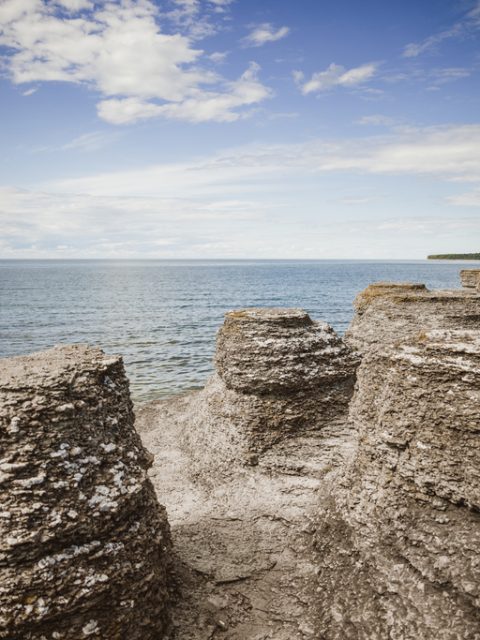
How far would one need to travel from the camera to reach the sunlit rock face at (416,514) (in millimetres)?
6707

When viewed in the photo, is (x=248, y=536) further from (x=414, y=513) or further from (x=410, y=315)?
(x=410, y=315)

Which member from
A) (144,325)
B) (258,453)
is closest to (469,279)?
(258,453)

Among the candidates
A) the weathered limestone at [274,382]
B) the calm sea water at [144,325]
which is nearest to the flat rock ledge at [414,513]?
the weathered limestone at [274,382]

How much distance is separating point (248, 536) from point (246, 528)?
29 centimetres

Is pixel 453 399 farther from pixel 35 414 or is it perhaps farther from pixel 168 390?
pixel 168 390

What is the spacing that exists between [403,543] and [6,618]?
539cm

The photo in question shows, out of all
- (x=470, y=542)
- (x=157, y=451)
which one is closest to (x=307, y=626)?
(x=470, y=542)

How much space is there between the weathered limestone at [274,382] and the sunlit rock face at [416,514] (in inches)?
183

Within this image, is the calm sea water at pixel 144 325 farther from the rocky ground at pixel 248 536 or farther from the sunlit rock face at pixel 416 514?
the sunlit rock face at pixel 416 514

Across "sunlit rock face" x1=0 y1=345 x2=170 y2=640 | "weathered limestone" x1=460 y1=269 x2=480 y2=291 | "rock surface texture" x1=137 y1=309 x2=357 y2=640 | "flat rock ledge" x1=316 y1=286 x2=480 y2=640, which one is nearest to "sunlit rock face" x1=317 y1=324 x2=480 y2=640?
"flat rock ledge" x1=316 y1=286 x2=480 y2=640

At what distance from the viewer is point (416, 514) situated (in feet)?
24.3

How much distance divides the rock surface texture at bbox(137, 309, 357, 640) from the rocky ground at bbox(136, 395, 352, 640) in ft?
0.09

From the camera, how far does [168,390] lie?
26.4 m

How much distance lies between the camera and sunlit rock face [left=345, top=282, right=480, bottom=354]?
16453 mm
